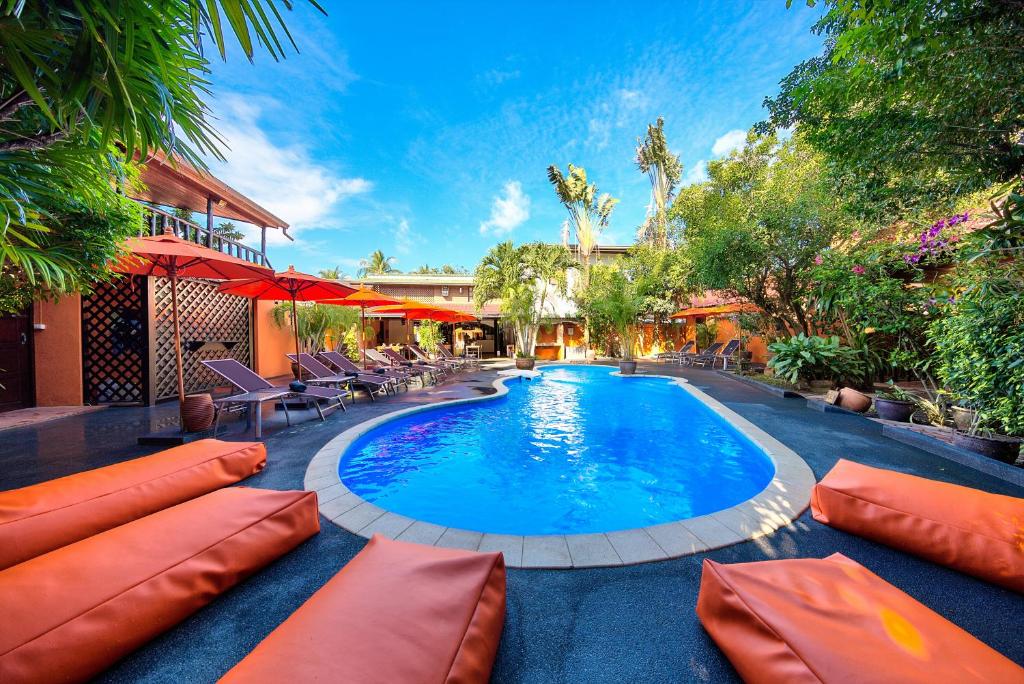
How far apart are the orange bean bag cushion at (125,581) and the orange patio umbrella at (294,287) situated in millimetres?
4977

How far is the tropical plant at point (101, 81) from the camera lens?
1.68 metres

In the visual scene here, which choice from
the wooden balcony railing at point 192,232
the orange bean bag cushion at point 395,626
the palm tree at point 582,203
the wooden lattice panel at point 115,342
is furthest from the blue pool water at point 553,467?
the palm tree at point 582,203

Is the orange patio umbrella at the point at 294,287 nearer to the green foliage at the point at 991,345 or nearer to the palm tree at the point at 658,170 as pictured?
the green foliage at the point at 991,345

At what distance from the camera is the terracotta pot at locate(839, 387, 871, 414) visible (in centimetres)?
695

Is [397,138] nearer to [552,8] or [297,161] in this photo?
[297,161]

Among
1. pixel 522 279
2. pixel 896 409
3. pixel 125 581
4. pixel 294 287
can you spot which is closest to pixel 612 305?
pixel 522 279

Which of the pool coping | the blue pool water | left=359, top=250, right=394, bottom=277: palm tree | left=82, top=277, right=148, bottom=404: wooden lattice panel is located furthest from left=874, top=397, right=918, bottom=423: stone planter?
left=359, top=250, right=394, bottom=277: palm tree

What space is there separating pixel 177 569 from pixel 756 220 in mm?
13599

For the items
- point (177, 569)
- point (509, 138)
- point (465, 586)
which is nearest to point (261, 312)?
point (177, 569)

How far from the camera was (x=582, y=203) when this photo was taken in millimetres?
22016

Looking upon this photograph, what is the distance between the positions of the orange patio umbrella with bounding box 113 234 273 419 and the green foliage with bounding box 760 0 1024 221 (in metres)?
7.62

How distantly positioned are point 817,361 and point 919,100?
20.7ft

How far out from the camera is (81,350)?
7855 millimetres

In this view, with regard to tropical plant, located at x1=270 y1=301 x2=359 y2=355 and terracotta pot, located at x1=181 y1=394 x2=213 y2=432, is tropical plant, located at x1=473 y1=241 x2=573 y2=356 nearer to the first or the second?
tropical plant, located at x1=270 y1=301 x2=359 y2=355
